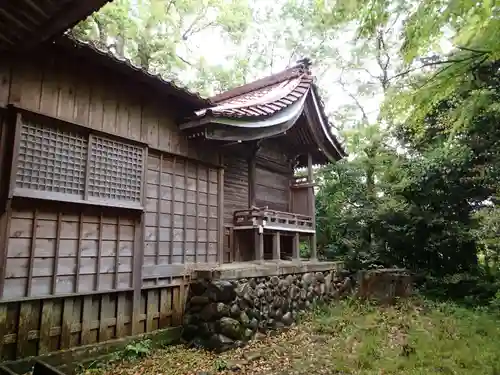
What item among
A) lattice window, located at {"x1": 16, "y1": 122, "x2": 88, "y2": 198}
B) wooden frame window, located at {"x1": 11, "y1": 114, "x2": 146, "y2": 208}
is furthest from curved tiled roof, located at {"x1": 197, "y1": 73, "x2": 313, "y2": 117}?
lattice window, located at {"x1": 16, "y1": 122, "x2": 88, "y2": 198}

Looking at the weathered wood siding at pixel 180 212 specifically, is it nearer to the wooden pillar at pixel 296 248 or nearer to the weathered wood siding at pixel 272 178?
the weathered wood siding at pixel 272 178

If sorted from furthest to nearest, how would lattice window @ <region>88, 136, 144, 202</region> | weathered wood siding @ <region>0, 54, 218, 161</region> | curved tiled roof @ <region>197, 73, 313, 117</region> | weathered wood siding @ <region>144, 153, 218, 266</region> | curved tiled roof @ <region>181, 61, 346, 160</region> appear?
1. curved tiled roof @ <region>197, 73, 313, 117</region>
2. curved tiled roof @ <region>181, 61, 346, 160</region>
3. weathered wood siding @ <region>144, 153, 218, 266</region>
4. lattice window @ <region>88, 136, 144, 202</region>
5. weathered wood siding @ <region>0, 54, 218, 161</region>

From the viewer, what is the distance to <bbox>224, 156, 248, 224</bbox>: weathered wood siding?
934 centimetres

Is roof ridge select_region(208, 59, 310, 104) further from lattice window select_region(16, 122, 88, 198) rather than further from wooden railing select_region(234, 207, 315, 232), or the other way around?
lattice window select_region(16, 122, 88, 198)

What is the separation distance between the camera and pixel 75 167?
19.3ft

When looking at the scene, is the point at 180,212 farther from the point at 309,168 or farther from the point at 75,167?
the point at 309,168

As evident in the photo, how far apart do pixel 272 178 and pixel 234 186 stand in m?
1.92

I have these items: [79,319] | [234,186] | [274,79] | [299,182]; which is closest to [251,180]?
[234,186]

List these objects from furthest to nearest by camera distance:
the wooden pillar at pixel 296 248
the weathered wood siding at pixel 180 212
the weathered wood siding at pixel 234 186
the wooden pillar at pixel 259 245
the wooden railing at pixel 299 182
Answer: the wooden railing at pixel 299 182 < the wooden pillar at pixel 296 248 < the weathered wood siding at pixel 234 186 < the wooden pillar at pixel 259 245 < the weathered wood siding at pixel 180 212

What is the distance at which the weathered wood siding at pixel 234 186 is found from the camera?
9.34 m

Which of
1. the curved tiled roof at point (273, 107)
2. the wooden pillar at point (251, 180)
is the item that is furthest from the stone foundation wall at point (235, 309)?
the curved tiled roof at point (273, 107)

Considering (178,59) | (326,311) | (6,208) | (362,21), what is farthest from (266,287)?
(178,59)

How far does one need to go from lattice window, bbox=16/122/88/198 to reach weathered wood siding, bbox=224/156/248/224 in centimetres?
398

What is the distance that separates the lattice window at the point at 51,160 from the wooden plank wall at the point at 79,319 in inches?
66.6
